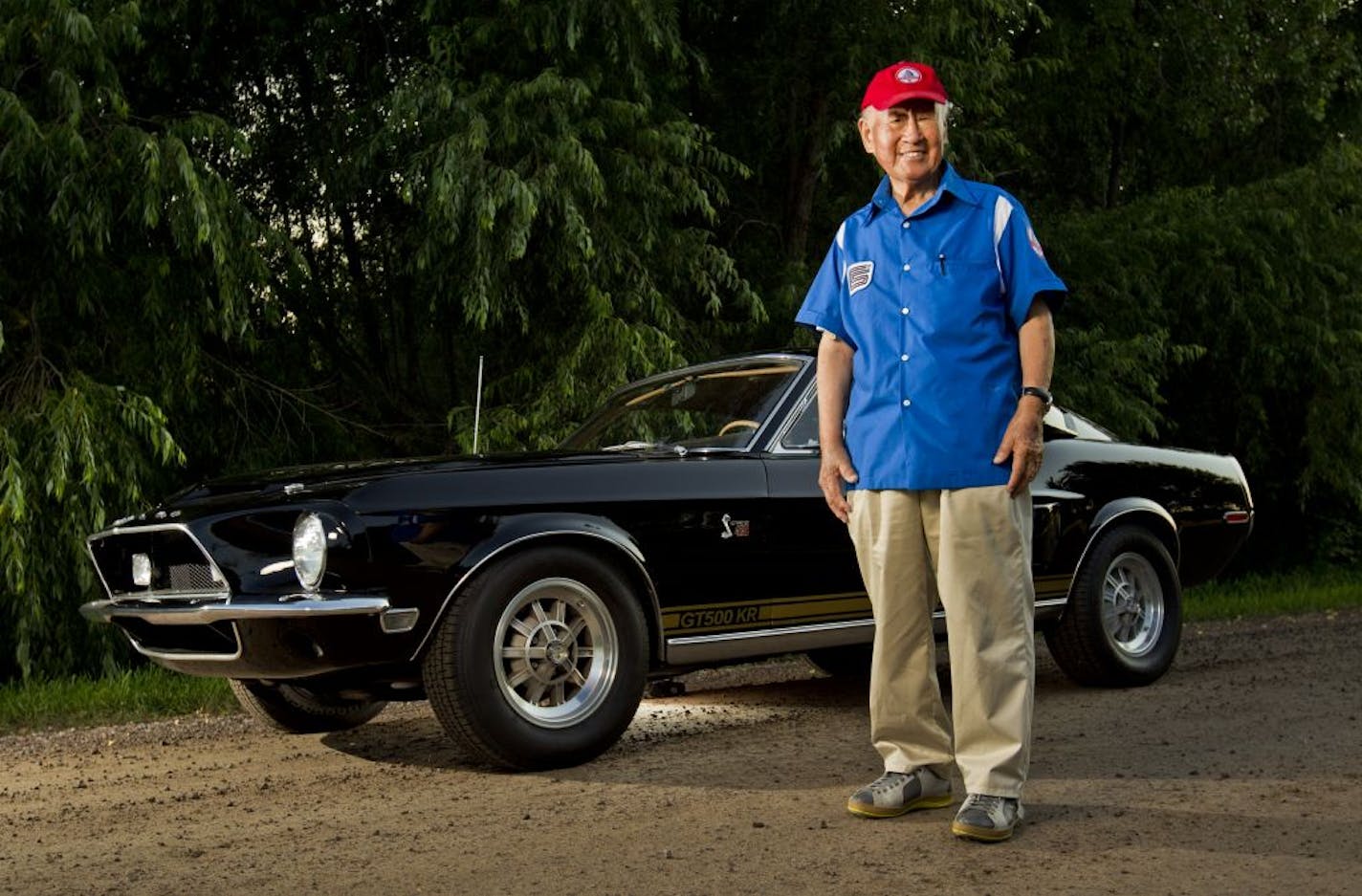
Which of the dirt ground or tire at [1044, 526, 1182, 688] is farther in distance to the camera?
tire at [1044, 526, 1182, 688]

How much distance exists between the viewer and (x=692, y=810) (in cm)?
516

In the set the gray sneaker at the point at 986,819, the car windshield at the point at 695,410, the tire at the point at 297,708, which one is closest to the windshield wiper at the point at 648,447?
the car windshield at the point at 695,410

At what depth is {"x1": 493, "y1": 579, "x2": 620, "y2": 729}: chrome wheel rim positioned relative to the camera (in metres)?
5.88

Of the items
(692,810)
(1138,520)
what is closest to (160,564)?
(692,810)

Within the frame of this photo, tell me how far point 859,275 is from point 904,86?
0.56 meters

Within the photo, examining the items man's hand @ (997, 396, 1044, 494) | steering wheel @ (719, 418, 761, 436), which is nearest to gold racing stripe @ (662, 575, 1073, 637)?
steering wheel @ (719, 418, 761, 436)

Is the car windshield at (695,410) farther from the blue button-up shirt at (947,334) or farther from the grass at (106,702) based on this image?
the grass at (106,702)

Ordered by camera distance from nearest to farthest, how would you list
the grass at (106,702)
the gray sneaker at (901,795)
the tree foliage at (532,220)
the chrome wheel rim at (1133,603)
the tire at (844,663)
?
the gray sneaker at (901,795) < the grass at (106,702) < the chrome wheel rim at (1133,603) < the tire at (844,663) < the tree foliage at (532,220)

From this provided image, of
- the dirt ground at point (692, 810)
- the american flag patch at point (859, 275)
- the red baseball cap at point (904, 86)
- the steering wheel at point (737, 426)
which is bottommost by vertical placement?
the dirt ground at point (692, 810)

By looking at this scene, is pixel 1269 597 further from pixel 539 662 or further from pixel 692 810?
pixel 692 810

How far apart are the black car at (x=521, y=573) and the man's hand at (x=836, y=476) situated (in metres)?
1.30

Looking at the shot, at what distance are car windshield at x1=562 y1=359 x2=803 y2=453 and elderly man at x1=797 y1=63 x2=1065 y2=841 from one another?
191 cm

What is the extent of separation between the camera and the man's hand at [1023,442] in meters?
4.60

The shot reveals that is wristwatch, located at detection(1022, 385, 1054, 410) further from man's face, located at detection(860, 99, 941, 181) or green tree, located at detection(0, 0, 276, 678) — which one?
green tree, located at detection(0, 0, 276, 678)
